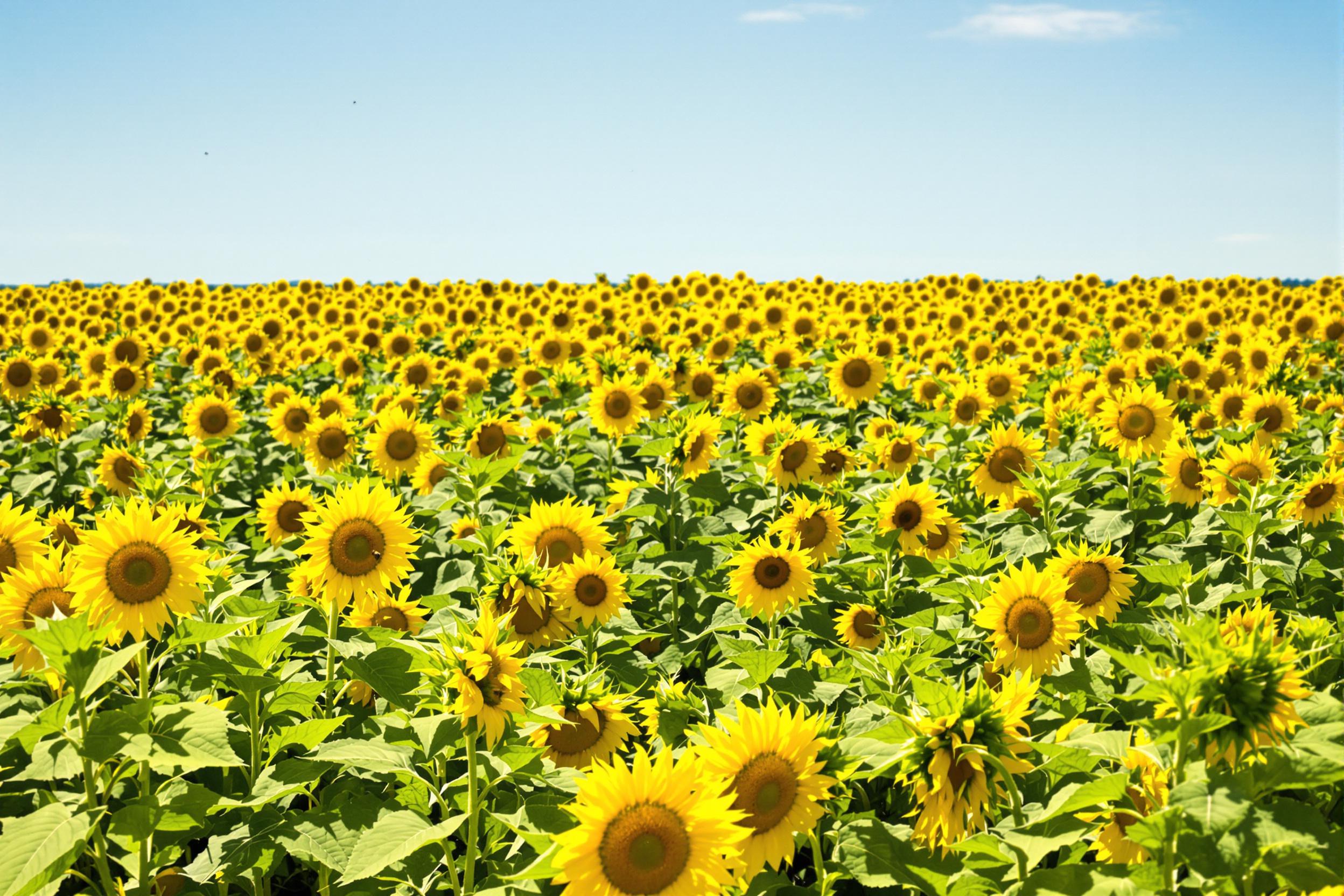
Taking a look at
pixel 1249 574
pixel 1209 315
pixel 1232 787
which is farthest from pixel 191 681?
pixel 1209 315

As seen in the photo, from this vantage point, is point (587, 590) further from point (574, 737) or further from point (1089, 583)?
point (1089, 583)

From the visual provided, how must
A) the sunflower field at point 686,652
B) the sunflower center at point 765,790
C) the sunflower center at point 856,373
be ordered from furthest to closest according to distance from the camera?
the sunflower center at point 856,373 → the sunflower center at point 765,790 → the sunflower field at point 686,652

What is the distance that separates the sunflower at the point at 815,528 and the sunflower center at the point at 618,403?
11.3ft

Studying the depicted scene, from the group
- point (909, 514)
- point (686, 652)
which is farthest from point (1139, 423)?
point (686, 652)

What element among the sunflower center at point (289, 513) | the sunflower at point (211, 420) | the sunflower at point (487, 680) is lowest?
the sunflower at point (487, 680)

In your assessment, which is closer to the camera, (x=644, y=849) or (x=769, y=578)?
(x=644, y=849)

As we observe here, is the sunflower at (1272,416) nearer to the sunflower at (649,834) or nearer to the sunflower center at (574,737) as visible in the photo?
the sunflower center at (574,737)

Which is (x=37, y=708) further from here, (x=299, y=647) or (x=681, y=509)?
(x=681, y=509)

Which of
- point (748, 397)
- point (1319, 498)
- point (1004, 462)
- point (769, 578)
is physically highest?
point (748, 397)

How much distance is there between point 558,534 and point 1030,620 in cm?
248

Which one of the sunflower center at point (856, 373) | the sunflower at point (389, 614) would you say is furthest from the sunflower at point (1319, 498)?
the sunflower at point (389, 614)

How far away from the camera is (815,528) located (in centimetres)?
623

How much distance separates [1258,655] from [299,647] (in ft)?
14.0

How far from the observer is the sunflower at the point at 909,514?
20.1 ft
